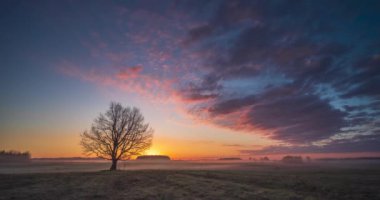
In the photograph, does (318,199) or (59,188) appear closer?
(318,199)

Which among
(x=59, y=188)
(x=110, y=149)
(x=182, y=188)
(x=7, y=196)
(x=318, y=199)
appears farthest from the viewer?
(x=110, y=149)

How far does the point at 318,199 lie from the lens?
21641 millimetres

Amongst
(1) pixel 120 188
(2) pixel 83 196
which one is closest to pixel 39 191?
(2) pixel 83 196

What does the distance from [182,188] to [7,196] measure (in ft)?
55.2

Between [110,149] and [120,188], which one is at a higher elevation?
[110,149]

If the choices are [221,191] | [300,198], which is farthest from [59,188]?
[300,198]

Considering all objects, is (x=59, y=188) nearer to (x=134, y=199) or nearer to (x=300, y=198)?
(x=134, y=199)

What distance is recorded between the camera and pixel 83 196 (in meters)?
20.8

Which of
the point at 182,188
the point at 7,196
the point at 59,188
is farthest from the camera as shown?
the point at 182,188

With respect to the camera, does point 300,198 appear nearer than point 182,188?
Yes

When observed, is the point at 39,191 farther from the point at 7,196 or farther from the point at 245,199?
the point at 245,199

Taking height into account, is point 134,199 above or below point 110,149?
below

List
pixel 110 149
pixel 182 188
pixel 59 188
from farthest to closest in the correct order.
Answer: pixel 110 149 → pixel 182 188 → pixel 59 188

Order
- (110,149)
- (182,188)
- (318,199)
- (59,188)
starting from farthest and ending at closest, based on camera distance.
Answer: (110,149)
(182,188)
(59,188)
(318,199)
